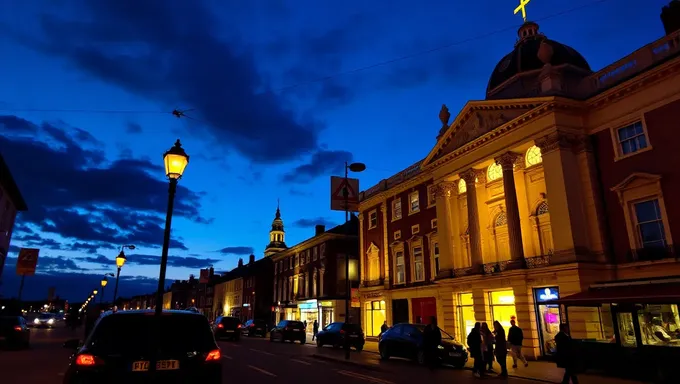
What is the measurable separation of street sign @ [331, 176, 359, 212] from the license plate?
16296 mm

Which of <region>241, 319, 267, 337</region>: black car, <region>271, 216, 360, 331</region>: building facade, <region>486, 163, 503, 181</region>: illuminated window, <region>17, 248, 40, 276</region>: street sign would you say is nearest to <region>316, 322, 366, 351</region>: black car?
<region>271, 216, 360, 331</region>: building facade

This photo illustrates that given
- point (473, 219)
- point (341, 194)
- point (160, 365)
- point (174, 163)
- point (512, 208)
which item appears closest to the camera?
point (160, 365)

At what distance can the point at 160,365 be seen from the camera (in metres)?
5.26

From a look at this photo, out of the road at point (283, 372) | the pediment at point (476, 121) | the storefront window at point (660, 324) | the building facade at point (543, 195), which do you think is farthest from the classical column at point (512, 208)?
the road at point (283, 372)

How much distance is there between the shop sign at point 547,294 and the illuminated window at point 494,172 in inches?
328

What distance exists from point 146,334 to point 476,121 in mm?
24605

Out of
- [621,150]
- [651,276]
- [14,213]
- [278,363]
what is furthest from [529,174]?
[14,213]

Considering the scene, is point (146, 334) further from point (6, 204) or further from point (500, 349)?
point (6, 204)

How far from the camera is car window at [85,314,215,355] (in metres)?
5.42

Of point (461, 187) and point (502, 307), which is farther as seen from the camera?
point (461, 187)

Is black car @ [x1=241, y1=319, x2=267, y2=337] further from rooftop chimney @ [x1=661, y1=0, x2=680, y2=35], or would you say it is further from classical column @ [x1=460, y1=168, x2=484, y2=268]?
rooftop chimney @ [x1=661, y1=0, x2=680, y2=35]

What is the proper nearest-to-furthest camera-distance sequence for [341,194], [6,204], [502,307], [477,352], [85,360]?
1. [85,360]
2. [477,352]
3. [341,194]
4. [502,307]
5. [6,204]

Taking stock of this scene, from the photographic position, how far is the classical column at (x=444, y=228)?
91.2 feet

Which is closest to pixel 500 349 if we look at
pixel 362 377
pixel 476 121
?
pixel 362 377
